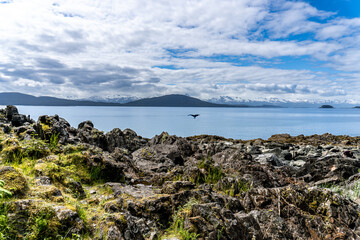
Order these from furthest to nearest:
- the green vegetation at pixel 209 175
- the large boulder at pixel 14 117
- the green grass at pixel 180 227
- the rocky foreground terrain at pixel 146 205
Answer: the large boulder at pixel 14 117, the green vegetation at pixel 209 175, the green grass at pixel 180 227, the rocky foreground terrain at pixel 146 205

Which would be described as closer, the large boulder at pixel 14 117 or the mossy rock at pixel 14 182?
the mossy rock at pixel 14 182

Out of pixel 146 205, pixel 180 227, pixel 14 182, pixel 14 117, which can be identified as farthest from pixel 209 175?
pixel 14 117

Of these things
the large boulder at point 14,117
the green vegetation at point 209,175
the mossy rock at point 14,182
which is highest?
the large boulder at point 14,117

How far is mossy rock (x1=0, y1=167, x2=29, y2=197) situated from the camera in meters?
5.38

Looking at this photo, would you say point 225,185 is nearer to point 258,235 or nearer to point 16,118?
point 258,235

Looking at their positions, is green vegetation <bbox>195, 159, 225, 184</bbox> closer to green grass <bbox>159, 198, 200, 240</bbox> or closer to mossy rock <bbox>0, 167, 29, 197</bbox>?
green grass <bbox>159, 198, 200, 240</bbox>

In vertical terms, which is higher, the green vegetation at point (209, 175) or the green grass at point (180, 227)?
A: the green grass at point (180, 227)

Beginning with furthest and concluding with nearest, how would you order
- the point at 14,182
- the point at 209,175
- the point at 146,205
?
the point at 209,175, the point at 146,205, the point at 14,182

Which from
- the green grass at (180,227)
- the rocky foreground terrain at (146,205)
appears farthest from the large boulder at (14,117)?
the green grass at (180,227)

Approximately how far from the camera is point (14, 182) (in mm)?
5543

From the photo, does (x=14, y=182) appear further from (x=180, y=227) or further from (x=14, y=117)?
(x=14, y=117)

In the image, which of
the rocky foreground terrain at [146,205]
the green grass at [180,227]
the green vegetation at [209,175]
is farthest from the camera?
the green vegetation at [209,175]

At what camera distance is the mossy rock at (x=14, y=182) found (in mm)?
5383

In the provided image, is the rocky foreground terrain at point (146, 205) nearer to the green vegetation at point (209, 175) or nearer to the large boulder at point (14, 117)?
the green vegetation at point (209, 175)
